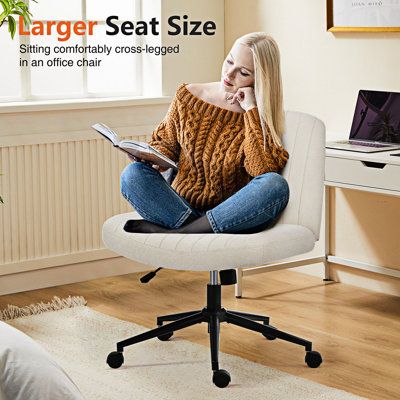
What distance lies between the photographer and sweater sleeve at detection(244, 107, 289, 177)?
3.41 metres

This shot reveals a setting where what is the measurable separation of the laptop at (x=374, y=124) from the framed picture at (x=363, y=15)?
0.96 feet

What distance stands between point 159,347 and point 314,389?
71 cm

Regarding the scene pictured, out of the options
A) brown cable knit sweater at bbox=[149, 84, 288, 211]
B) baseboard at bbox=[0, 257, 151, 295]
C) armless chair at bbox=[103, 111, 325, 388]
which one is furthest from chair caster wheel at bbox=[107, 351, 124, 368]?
baseboard at bbox=[0, 257, 151, 295]

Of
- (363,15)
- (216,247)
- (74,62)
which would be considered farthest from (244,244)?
(74,62)

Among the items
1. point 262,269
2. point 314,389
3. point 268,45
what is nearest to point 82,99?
point 262,269

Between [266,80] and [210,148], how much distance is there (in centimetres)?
31

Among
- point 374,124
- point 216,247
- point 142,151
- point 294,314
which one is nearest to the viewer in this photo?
point 216,247

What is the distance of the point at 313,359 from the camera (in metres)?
3.43

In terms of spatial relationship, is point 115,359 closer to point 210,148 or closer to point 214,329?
point 214,329

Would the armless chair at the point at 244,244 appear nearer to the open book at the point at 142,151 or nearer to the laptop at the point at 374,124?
the open book at the point at 142,151

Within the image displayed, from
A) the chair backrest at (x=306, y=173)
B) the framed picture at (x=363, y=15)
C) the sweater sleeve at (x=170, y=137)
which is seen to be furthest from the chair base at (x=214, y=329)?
the framed picture at (x=363, y=15)

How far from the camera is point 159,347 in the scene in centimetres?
367

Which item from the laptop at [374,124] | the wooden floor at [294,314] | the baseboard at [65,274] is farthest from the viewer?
the baseboard at [65,274]

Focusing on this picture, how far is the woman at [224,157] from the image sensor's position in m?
3.31
